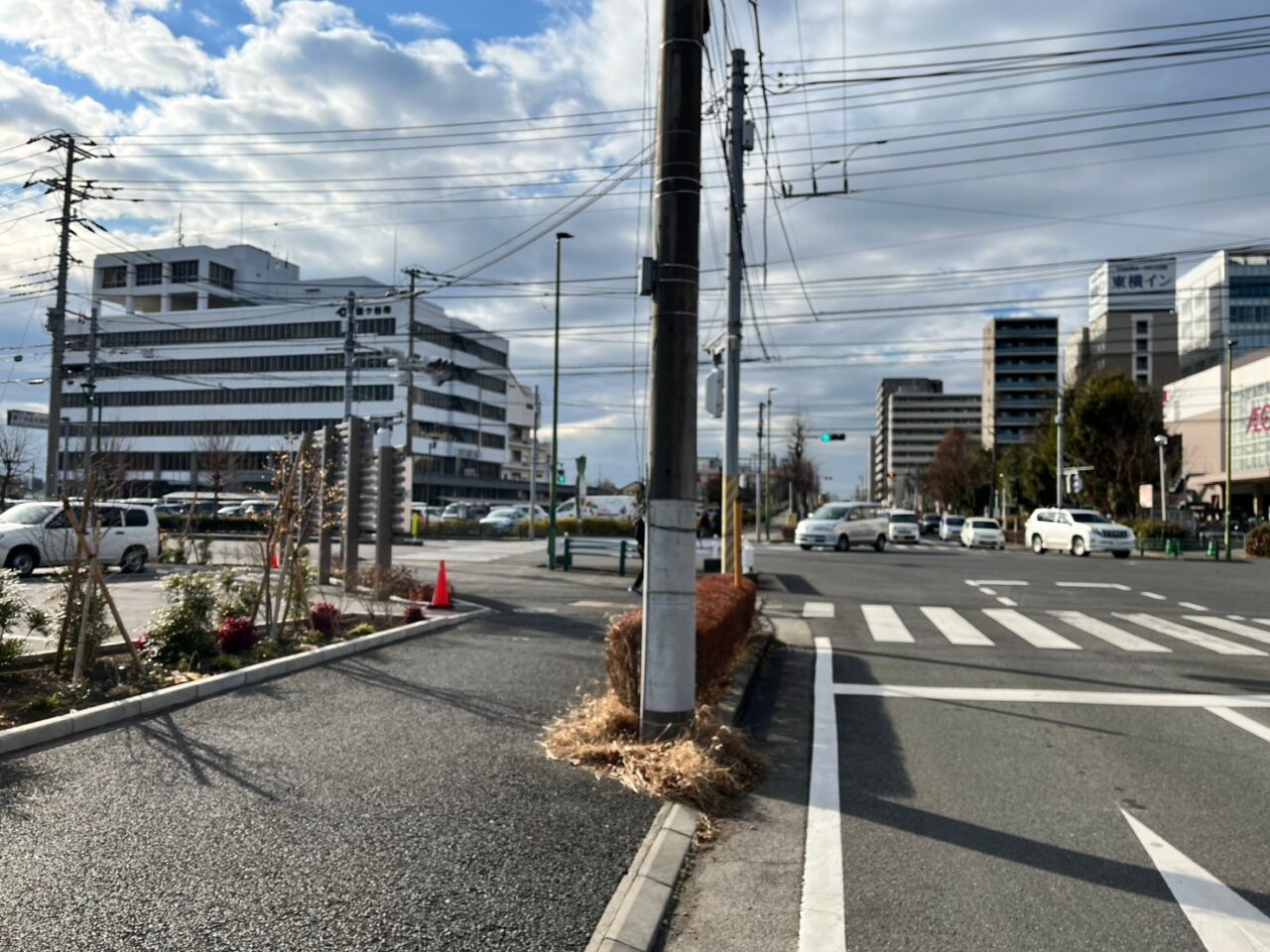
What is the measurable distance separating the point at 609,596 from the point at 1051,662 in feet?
28.7

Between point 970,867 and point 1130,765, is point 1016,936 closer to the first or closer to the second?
point 970,867

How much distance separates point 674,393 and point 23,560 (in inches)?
715

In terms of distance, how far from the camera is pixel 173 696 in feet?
24.9

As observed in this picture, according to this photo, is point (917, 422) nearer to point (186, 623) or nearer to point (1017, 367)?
point (1017, 367)

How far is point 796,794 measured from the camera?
6.00m

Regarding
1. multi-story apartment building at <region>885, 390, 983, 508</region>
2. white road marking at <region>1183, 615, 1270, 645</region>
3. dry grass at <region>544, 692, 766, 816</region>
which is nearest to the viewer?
dry grass at <region>544, 692, 766, 816</region>

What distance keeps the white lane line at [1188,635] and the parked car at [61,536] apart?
17628mm

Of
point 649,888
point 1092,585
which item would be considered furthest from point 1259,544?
point 649,888

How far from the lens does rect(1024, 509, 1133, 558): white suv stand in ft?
124

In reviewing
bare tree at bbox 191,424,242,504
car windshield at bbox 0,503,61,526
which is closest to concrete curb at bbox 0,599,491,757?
car windshield at bbox 0,503,61,526

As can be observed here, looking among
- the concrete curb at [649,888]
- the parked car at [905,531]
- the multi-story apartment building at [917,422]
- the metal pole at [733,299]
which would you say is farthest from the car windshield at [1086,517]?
the multi-story apartment building at [917,422]

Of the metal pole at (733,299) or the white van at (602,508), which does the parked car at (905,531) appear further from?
the metal pole at (733,299)

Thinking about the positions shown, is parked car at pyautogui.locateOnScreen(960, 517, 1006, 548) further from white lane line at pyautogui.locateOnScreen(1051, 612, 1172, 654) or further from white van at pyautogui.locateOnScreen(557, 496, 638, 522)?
white lane line at pyautogui.locateOnScreen(1051, 612, 1172, 654)

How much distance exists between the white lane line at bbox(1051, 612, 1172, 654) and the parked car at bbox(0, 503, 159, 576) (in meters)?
16.6
